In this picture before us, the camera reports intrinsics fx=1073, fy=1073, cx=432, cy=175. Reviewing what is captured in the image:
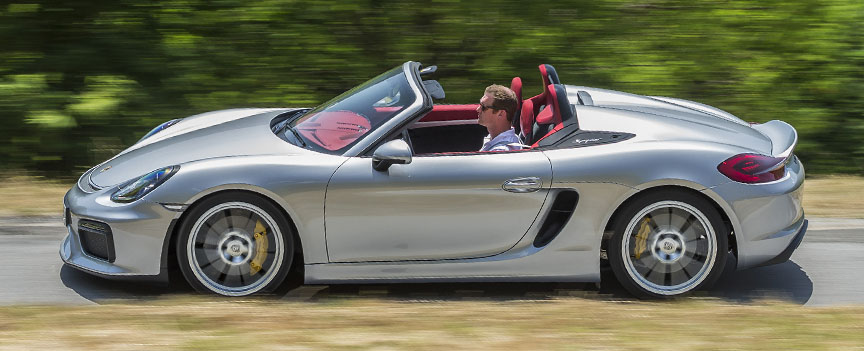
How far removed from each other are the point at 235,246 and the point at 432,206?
3.41 ft

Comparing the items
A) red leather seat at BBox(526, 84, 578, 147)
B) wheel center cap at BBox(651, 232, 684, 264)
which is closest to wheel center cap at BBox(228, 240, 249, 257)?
red leather seat at BBox(526, 84, 578, 147)

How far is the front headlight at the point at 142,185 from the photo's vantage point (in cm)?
555

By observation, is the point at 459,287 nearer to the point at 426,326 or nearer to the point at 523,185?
the point at 523,185

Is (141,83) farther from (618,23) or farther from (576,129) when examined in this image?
(576,129)

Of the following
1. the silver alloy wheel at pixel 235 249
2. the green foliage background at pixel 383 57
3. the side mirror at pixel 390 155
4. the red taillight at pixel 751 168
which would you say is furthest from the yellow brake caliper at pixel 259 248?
the green foliage background at pixel 383 57

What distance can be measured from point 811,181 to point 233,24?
5.44m

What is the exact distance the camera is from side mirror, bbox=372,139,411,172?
546 cm

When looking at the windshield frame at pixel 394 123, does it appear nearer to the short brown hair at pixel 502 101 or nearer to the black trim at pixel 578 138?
the short brown hair at pixel 502 101

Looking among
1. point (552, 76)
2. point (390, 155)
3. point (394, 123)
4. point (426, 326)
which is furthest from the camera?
point (552, 76)

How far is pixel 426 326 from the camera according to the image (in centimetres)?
499

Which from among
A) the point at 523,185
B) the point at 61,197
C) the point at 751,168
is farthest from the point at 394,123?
the point at 61,197

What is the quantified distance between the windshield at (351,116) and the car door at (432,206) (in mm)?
266

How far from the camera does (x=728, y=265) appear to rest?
6.40 meters

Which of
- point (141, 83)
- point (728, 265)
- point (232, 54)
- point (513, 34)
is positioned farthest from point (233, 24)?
point (728, 265)
